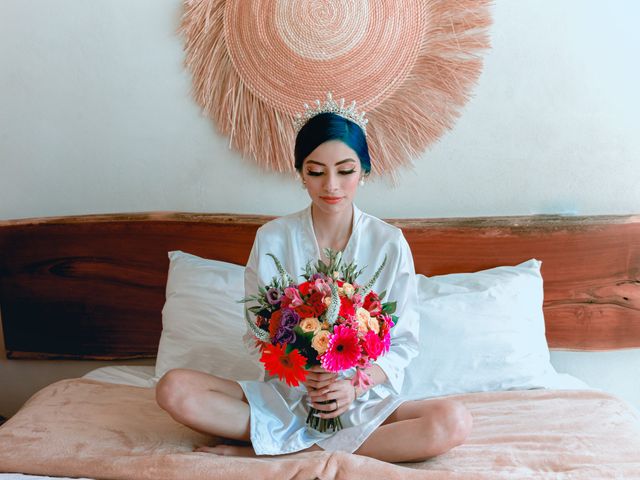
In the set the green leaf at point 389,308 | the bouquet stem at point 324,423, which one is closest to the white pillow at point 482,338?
the bouquet stem at point 324,423

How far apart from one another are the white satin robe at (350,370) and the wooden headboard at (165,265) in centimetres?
47

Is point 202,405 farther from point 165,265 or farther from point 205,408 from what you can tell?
point 165,265

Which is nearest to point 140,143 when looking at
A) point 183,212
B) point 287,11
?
point 183,212

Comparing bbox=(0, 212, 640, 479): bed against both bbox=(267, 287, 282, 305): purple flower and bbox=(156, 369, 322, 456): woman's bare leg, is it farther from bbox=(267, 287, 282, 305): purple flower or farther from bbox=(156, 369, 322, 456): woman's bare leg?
bbox=(267, 287, 282, 305): purple flower

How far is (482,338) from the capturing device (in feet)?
7.40

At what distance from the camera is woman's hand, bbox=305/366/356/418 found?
1.78 metres

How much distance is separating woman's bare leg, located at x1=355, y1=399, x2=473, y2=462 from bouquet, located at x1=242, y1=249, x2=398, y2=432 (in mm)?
203

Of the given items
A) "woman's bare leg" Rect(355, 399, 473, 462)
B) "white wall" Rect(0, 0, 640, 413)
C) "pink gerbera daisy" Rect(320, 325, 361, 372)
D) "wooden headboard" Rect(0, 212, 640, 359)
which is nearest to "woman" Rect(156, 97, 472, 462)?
"woman's bare leg" Rect(355, 399, 473, 462)

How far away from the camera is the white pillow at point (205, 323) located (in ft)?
7.68

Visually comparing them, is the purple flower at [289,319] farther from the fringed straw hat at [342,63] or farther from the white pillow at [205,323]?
the fringed straw hat at [342,63]

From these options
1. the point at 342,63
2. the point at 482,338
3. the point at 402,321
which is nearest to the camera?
the point at 402,321

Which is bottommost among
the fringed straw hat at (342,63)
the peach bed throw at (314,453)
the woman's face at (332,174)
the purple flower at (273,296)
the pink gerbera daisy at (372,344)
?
the peach bed throw at (314,453)

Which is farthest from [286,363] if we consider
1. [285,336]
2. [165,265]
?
[165,265]

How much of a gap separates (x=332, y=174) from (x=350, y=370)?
1.71 feet
